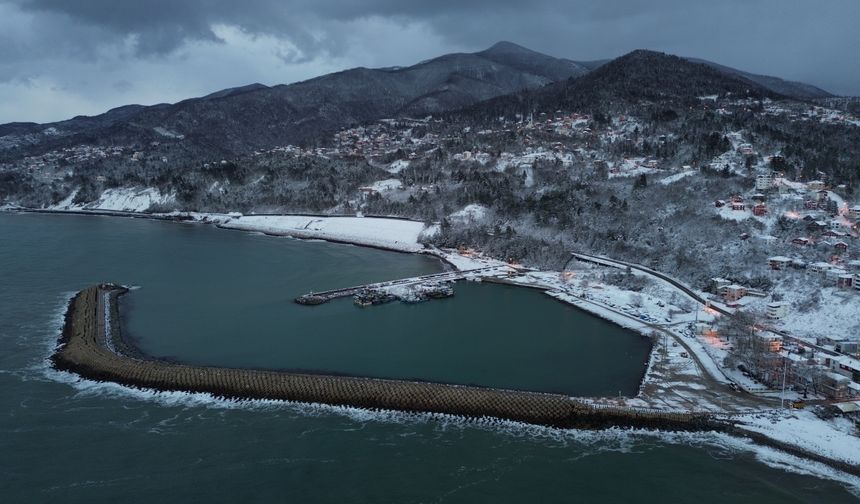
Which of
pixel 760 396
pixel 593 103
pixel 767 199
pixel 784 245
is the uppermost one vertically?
pixel 593 103

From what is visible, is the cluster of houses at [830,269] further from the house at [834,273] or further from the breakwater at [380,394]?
the breakwater at [380,394]

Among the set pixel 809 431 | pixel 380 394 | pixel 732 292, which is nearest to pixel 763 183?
pixel 732 292

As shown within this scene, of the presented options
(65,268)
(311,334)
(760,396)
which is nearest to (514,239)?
(311,334)

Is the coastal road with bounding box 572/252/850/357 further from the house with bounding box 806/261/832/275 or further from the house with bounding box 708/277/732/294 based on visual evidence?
the house with bounding box 806/261/832/275

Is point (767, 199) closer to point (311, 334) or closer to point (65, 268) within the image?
point (311, 334)

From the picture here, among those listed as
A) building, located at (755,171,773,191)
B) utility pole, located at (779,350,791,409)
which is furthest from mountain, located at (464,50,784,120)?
utility pole, located at (779,350,791,409)

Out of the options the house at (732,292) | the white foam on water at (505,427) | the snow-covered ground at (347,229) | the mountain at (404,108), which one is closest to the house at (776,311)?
the house at (732,292)

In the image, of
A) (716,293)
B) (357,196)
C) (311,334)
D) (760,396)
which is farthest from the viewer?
(357,196)
